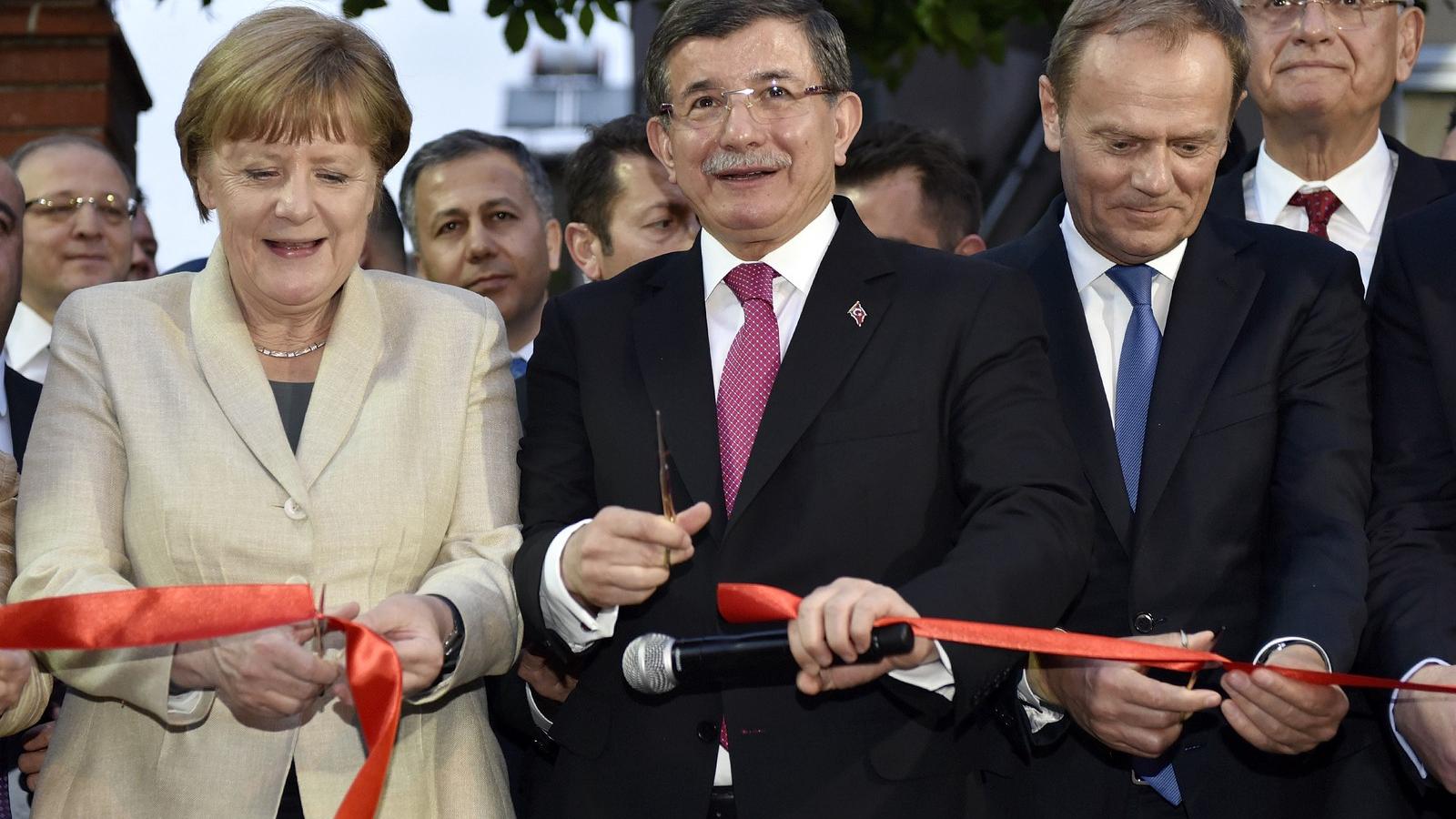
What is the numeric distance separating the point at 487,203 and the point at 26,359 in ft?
5.81

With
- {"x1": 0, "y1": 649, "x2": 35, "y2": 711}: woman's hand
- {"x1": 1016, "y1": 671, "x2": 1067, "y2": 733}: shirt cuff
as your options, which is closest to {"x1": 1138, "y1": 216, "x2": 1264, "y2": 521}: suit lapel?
{"x1": 1016, "y1": 671, "x2": 1067, "y2": 733}: shirt cuff

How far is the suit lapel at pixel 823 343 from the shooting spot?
3.51m

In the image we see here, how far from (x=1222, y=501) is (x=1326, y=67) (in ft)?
6.58

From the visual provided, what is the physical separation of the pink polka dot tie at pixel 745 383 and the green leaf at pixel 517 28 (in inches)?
162

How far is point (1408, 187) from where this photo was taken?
16.0 feet

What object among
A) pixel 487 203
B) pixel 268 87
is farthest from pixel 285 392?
pixel 487 203

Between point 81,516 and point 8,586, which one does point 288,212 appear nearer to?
point 81,516

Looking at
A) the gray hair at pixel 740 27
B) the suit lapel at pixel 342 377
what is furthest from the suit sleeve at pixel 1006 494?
the suit lapel at pixel 342 377

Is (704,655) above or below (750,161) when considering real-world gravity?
below

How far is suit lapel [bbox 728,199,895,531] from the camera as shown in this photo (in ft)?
11.5

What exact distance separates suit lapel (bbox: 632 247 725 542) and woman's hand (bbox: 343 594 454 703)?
55 cm

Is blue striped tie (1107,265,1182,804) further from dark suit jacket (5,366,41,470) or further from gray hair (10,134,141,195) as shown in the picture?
gray hair (10,134,141,195)

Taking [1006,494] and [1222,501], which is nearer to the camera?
[1006,494]

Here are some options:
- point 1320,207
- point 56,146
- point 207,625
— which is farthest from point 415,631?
point 56,146
